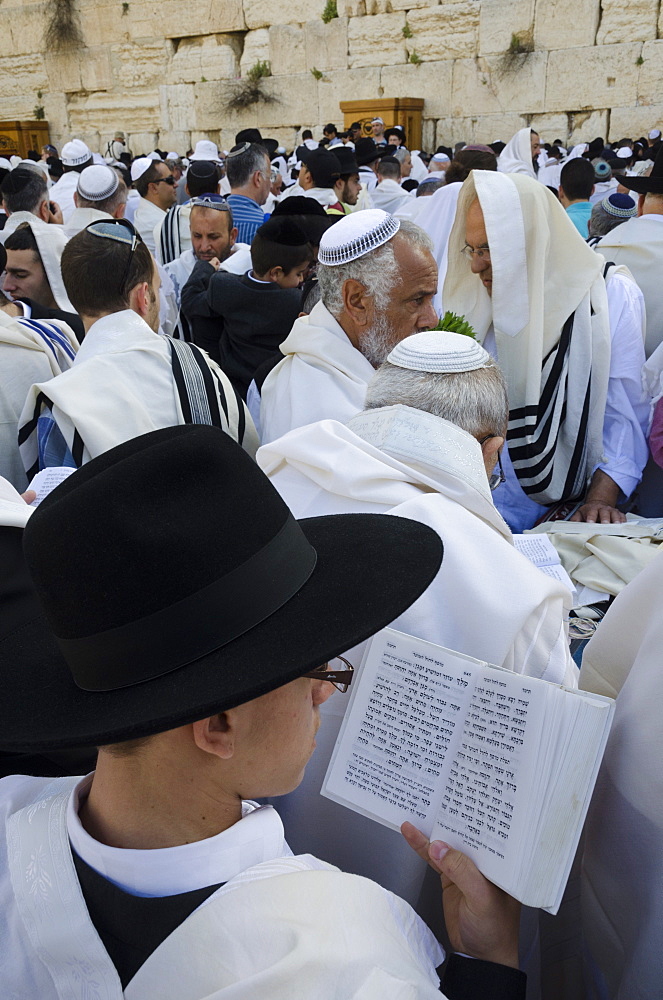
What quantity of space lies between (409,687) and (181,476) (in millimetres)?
541

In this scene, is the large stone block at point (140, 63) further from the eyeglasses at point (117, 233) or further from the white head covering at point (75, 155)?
the eyeglasses at point (117, 233)

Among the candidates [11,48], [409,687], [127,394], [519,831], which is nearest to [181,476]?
[409,687]

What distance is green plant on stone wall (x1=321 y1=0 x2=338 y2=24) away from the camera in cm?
1639

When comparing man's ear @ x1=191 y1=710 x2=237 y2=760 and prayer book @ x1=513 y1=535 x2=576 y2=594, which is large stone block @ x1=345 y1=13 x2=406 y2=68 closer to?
prayer book @ x1=513 y1=535 x2=576 y2=594

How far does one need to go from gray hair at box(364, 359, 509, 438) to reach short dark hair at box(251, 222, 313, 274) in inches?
93.0

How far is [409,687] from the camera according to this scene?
1241 mm

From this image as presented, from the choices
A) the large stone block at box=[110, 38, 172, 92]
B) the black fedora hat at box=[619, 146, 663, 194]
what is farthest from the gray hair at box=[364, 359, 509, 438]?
the large stone block at box=[110, 38, 172, 92]

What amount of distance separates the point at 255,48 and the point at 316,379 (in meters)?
17.8

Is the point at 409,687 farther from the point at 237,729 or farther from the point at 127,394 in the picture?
the point at 127,394

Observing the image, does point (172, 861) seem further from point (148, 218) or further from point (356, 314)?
point (148, 218)

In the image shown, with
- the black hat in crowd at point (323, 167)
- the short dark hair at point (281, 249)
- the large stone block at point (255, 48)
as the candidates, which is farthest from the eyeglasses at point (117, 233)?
the large stone block at point (255, 48)

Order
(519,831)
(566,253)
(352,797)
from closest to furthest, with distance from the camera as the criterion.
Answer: (519,831) < (352,797) < (566,253)

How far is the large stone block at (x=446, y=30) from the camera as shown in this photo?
600 inches

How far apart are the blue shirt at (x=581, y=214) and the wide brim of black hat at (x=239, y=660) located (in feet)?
19.3
